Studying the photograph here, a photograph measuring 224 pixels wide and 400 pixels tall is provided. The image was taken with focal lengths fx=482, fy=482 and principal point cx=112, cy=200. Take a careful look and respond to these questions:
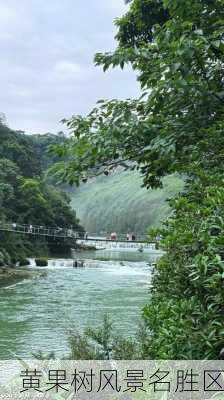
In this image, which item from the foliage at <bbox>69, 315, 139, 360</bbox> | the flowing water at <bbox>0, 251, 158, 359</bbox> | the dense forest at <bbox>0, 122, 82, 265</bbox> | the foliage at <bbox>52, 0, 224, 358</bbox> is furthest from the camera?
the dense forest at <bbox>0, 122, 82, 265</bbox>

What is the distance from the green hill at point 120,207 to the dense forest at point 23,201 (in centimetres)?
2154

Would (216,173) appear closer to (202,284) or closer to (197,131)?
(197,131)

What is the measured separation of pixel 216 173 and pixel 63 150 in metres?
1.04

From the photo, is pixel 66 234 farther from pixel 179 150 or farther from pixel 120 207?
pixel 120 207

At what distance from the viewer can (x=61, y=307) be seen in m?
12.3

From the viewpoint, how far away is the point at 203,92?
A: 102 inches

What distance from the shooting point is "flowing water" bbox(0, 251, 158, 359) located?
27.0ft

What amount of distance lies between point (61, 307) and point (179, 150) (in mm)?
10192

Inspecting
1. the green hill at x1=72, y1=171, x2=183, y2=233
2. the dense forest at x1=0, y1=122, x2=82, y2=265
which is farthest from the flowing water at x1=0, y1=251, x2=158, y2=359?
the green hill at x1=72, y1=171, x2=183, y2=233

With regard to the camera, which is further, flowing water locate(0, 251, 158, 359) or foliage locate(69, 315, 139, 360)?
flowing water locate(0, 251, 158, 359)

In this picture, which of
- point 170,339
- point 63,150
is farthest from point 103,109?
point 170,339

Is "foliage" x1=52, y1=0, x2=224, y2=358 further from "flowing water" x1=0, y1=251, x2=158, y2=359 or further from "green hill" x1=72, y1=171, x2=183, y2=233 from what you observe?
"green hill" x1=72, y1=171, x2=183, y2=233

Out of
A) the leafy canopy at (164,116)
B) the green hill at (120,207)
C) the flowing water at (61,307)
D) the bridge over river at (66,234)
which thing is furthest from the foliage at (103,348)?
the green hill at (120,207)

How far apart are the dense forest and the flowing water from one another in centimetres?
794
